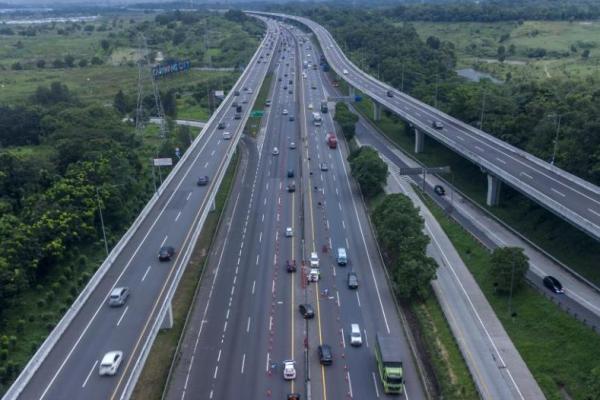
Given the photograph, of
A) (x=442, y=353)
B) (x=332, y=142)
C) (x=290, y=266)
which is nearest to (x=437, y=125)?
(x=332, y=142)

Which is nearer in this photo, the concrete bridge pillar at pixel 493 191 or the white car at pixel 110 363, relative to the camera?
the white car at pixel 110 363

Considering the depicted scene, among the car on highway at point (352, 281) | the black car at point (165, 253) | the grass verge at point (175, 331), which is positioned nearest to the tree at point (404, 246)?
the car on highway at point (352, 281)

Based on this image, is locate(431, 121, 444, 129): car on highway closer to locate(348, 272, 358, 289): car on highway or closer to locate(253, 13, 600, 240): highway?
locate(253, 13, 600, 240): highway

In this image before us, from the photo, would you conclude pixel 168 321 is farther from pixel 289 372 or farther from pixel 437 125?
pixel 437 125

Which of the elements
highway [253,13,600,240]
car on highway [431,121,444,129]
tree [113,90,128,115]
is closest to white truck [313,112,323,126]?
highway [253,13,600,240]

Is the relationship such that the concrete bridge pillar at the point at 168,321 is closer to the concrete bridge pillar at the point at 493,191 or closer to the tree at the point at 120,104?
the concrete bridge pillar at the point at 493,191

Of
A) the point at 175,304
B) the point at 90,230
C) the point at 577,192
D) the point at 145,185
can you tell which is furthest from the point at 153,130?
the point at 577,192

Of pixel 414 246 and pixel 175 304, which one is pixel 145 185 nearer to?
pixel 175 304
